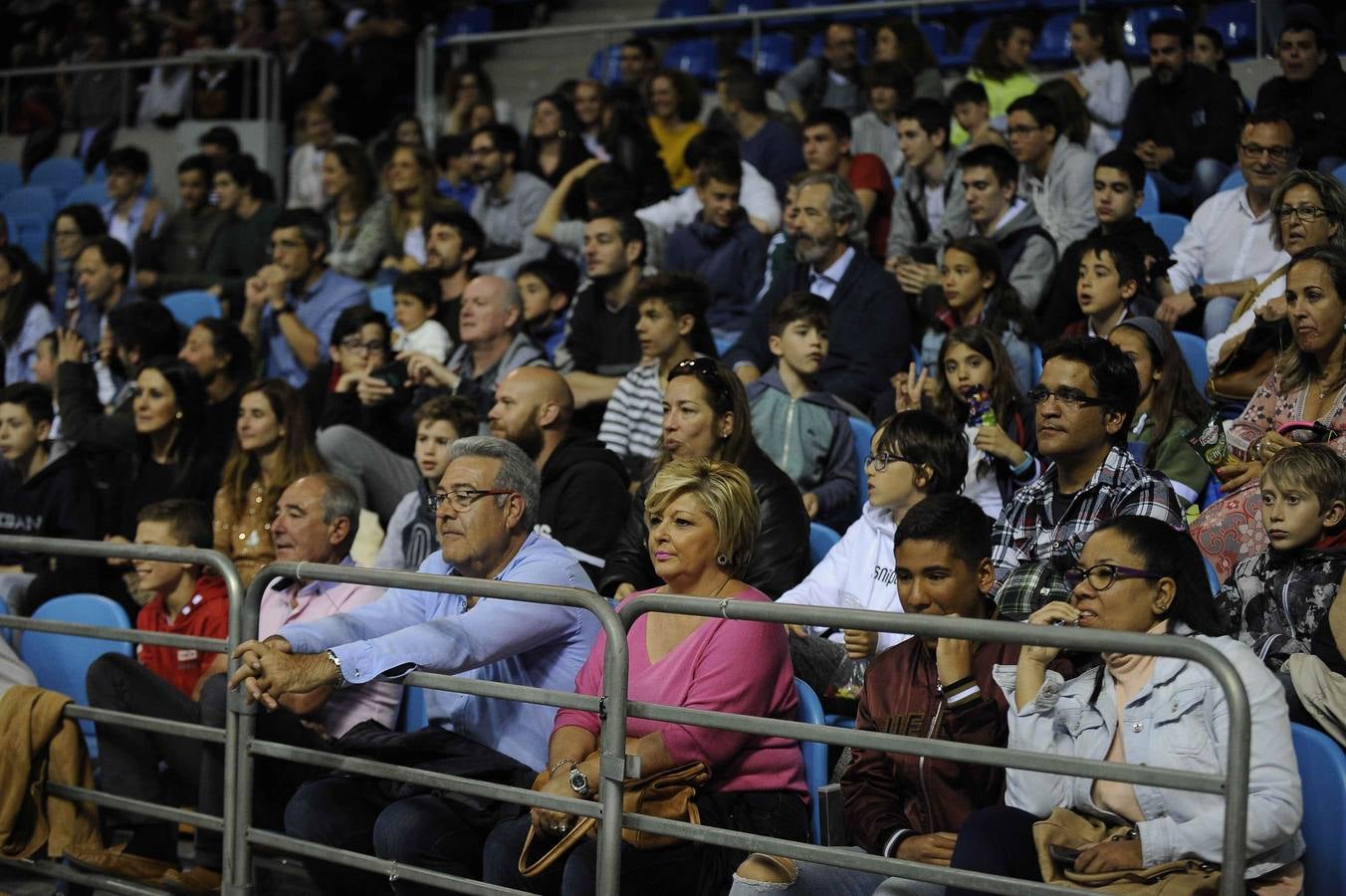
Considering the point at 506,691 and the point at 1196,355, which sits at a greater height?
the point at 1196,355

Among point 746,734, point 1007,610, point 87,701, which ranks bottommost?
point 87,701

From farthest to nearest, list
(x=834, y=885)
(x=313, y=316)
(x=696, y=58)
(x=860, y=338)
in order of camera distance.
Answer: (x=696, y=58)
(x=313, y=316)
(x=860, y=338)
(x=834, y=885)

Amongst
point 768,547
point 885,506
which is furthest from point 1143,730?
point 768,547

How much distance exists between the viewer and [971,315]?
18.3ft

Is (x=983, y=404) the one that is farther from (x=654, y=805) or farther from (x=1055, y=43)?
(x=1055, y=43)

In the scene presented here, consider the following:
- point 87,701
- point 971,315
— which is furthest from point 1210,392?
point 87,701

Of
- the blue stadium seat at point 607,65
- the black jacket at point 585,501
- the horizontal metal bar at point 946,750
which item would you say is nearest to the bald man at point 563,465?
the black jacket at point 585,501

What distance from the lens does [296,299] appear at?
7.67 metres

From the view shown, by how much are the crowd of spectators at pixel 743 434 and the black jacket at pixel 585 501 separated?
14 mm

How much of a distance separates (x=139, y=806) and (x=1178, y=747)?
2.52 metres

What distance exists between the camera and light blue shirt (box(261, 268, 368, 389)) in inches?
292

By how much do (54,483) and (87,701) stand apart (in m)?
1.73

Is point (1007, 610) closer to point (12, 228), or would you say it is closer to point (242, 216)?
point (242, 216)

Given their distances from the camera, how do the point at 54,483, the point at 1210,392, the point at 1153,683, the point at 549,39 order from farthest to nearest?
the point at 549,39, the point at 54,483, the point at 1210,392, the point at 1153,683
